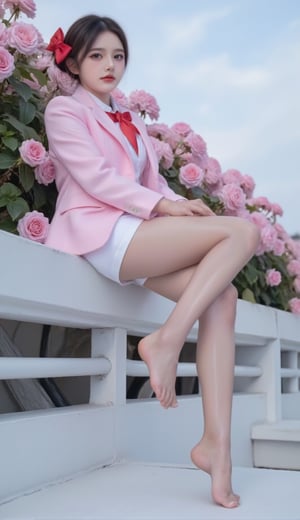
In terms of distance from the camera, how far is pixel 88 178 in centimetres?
186

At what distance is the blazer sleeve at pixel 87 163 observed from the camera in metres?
1.84

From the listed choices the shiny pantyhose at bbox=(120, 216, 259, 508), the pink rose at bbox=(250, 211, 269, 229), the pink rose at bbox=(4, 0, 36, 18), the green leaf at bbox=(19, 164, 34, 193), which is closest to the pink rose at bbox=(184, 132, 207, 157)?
the pink rose at bbox=(250, 211, 269, 229)

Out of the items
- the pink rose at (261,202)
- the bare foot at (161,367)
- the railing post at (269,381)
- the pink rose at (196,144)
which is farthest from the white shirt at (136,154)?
the pink rose at (261,202)

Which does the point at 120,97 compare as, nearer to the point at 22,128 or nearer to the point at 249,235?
the point at 22,128

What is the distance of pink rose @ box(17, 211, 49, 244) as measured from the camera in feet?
6.50

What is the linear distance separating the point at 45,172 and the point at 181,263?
543mm

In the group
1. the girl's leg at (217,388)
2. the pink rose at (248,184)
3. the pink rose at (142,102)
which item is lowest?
the girl's leg at (217,388)

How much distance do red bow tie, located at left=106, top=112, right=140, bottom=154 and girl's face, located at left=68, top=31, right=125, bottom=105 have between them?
0.23ft

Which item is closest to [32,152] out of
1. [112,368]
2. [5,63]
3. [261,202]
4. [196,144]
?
[5,63]

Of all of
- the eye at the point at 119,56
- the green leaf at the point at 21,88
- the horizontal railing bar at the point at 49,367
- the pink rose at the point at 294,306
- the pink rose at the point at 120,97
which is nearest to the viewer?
the horizontal railing bar at the point at 49,367

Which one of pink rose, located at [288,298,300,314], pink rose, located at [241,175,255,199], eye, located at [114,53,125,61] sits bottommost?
pink rose, located at [288,298,300,314]

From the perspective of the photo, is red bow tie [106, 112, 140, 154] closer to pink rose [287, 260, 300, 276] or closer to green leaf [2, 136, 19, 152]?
green leaf [2, 136, 19, 152]

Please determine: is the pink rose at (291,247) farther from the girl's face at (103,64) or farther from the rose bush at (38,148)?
the girl's face at (103,64)

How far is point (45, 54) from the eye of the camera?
239 cm
